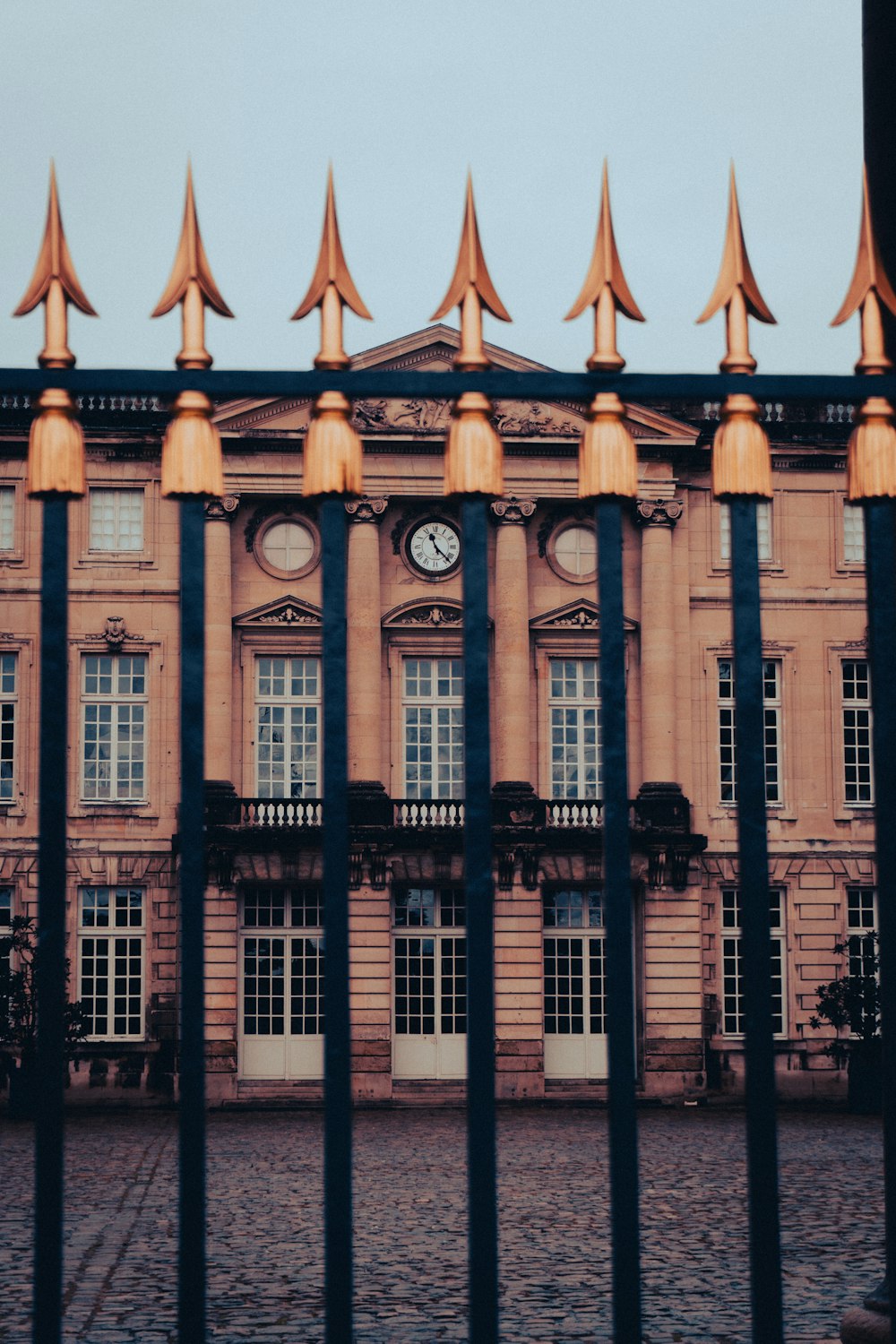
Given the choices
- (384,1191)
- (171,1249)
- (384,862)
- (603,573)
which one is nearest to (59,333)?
(603,573)

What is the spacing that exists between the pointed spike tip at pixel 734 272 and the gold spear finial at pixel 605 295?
0.58ft

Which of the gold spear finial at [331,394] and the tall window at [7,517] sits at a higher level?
the tall window at [7,517]

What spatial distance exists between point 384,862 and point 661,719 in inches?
198

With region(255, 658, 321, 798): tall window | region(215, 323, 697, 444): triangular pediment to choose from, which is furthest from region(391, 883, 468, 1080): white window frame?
region(215, 323, 697, 444): triangular pediment

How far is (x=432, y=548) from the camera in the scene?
28922 mm

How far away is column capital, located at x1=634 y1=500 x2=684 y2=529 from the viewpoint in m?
28.7

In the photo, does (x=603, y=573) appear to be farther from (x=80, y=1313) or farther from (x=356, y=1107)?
(x=356, y=1107)

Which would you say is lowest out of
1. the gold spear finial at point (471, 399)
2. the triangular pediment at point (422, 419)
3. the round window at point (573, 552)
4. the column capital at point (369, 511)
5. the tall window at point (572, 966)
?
the tall window at point (572, 966)

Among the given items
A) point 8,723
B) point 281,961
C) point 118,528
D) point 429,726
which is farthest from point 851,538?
point 8,723

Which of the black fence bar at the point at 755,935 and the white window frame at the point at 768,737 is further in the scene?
the white window frame at the point at 768,737

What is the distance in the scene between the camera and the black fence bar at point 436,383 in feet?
12.0

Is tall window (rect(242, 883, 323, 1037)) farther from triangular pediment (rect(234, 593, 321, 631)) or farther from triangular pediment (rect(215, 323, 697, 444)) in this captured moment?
triangular pediment (rect(215, 323, 697, 444))

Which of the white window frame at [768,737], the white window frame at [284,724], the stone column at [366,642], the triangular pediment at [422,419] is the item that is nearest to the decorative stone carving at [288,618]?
the white window frame at [284,724]

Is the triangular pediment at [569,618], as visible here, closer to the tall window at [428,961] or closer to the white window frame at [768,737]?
the white window frame at [768,737]
